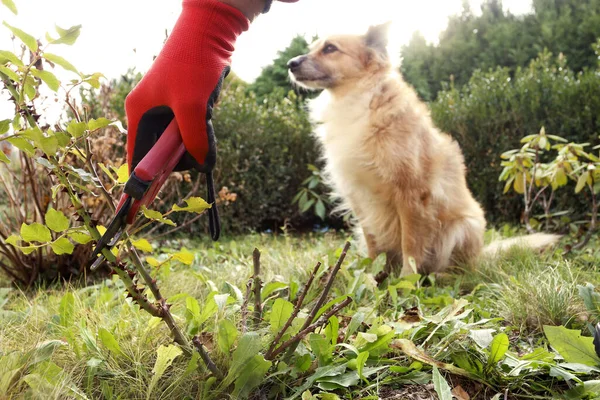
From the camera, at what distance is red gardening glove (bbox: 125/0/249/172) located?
4.09 ft

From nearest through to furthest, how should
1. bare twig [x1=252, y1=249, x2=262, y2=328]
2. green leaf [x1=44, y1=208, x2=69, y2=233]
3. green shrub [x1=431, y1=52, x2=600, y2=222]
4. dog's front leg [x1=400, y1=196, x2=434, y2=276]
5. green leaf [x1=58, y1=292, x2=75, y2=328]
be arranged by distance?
green leaf [x1=44, y1=208, x2=69, y2=233], bare twig [x1=252, y1=249, x2=262, y2=328], green leaf [x1=58, y1=292, x2=75, y2=328], dog's front leg [x1=400, y1=196, x2=434, y2=276], green shrub [x1=431, y1=52, x2=600, y2=222]

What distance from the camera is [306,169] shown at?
22.2 feet

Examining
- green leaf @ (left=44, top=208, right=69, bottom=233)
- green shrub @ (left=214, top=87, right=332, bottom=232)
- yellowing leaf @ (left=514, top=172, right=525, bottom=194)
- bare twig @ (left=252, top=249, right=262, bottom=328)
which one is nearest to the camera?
green leaf @ (left=44, top=208, right=69, bottom=233)

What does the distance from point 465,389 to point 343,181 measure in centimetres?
214

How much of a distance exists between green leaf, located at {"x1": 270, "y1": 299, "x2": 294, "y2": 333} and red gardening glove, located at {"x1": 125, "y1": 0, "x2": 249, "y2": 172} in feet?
1.47

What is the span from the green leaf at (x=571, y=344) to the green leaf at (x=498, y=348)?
0.13 metres

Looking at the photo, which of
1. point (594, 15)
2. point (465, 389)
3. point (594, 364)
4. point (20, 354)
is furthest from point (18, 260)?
point (594, 15)

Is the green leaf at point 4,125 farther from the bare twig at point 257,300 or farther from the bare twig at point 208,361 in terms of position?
the bare twig at point 257,300

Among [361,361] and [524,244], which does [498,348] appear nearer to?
[361,361]

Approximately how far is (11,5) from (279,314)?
3.39ft

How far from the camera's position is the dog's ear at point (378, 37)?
348 cm

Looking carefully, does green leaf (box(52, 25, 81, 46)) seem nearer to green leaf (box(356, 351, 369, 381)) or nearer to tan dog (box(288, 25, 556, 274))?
green leaf (box(356, 351, 369, 381))

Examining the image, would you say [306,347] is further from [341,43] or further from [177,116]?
[341,43]

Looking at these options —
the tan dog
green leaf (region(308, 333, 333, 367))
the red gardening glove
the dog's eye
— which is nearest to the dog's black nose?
the tan dog
